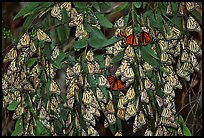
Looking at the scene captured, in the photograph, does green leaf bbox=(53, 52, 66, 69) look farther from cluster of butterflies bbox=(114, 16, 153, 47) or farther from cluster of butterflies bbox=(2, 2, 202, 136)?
cluster of butterflies bbox=(114, 16, 153, 47)

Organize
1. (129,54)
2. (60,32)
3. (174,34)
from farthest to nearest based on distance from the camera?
(60,32)
(174,34)
(129,54)

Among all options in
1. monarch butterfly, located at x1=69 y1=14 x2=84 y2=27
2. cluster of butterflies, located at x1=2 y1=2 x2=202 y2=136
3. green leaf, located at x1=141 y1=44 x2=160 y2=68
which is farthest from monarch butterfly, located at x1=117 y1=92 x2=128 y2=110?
monarch butterfly, located at x1=69 y1=14 x2=84 y2=27

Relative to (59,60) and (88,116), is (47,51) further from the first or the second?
(88,116)

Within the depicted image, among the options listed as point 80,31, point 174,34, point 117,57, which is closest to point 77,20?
point 80,31

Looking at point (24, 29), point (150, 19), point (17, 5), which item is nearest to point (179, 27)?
point (150, 19)

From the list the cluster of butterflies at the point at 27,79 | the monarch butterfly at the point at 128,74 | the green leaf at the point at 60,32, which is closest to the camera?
the monarch butterfly at the point at 128,74

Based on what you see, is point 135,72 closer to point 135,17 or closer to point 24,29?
point 135,17

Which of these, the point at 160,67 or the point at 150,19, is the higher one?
the point at 150,19

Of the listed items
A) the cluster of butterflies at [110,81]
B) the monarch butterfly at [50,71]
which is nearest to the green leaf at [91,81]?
the cluster of butterflies at [110,81]

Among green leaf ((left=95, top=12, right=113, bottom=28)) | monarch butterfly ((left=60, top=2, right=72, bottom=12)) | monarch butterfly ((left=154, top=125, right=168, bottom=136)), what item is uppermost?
monarch butterfly ((left=60, top=2, right=72, bottom=12))

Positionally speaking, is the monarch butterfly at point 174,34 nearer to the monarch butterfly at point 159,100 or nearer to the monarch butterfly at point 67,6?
the monarch butterfly at point 159,100

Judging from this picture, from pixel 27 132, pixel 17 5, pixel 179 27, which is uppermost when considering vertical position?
pixel 17 5
